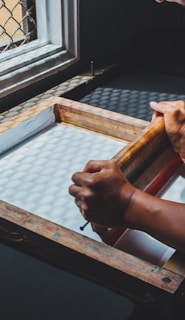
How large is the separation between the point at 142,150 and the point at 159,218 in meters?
0.22

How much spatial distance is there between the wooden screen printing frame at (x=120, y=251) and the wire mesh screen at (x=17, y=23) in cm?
62

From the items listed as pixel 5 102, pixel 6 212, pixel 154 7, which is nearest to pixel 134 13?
pixel 154 7

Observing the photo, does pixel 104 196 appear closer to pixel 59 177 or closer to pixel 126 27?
pixel 59 177

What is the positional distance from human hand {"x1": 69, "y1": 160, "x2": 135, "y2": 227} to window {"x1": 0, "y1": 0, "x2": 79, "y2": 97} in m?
0.64

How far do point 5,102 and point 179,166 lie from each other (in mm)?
518

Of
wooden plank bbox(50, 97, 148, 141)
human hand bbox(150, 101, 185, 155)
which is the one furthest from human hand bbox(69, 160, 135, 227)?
wooden plank bbox(50, 97, 148, 141)

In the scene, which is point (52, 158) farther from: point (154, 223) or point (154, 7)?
point (154, 7)

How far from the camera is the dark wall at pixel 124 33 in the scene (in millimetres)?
1554

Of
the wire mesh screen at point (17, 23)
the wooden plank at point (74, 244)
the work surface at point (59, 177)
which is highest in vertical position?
the wire mesh screen at point (17, 23)

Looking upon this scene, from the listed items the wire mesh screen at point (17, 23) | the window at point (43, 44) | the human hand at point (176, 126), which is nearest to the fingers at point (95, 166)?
the human hand at point (176, 126)

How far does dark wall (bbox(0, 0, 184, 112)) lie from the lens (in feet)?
5.10

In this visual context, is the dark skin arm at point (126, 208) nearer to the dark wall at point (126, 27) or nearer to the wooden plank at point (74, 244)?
the wooden plank at point (74, 244)

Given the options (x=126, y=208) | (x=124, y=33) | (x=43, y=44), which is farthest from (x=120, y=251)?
(x=124, y=33)

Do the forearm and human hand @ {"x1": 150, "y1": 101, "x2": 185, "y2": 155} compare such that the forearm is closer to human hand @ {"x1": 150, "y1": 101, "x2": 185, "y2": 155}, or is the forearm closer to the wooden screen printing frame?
the wooden screen printing frame
